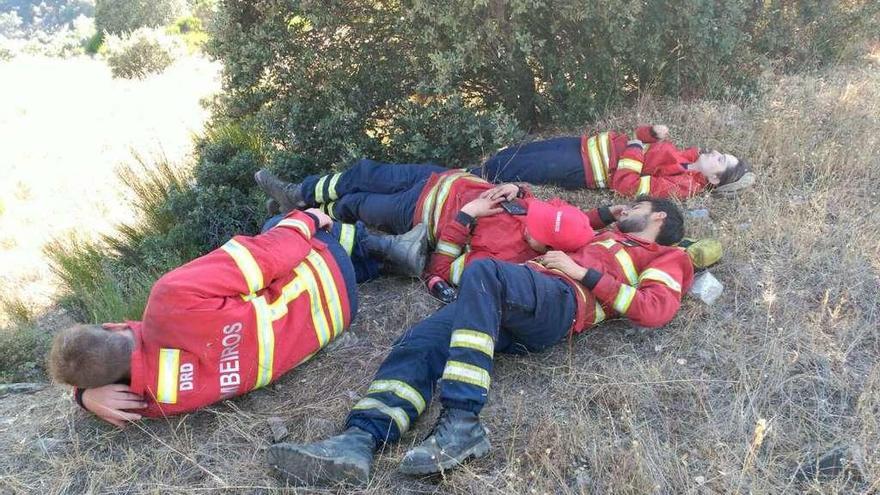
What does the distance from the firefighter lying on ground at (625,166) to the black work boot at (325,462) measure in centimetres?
259

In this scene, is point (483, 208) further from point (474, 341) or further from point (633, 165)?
point (633, 165)

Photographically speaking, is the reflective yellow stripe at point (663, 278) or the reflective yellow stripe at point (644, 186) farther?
the reflective yellow stripe at point (644, 186)

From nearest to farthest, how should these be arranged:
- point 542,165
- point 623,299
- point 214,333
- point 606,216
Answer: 1. point 214,333
2. point 623,299
3. point 606,216
4. point 542,165

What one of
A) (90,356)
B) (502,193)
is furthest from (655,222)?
(90,356)

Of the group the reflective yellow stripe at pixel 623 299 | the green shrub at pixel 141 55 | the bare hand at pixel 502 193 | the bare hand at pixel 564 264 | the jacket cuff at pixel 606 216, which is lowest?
the reflective yellow stripe at pixel 623 299

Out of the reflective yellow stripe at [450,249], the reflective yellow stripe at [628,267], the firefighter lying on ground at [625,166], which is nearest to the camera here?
the reflective yellow stripe at [628,267]

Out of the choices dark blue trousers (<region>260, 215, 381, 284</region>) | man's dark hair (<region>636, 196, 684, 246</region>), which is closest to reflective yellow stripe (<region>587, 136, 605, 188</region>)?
man's dark hair (<region>636, 196, 684, 246</region>)

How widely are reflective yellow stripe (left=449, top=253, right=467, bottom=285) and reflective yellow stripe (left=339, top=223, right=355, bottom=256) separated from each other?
628 millimetres

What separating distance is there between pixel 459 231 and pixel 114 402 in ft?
6.61

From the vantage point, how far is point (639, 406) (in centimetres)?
271

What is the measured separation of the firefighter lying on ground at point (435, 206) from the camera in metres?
3.67

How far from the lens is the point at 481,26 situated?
4449 millimetres

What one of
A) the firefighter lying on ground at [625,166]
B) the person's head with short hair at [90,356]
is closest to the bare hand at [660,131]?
the firefighter lying on ground at [625,166]

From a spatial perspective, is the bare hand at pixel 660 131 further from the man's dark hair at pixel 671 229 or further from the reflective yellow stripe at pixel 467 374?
the reflective yellow stripe at pixel 467 374
